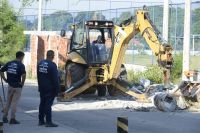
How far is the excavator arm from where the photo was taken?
69.8 feet

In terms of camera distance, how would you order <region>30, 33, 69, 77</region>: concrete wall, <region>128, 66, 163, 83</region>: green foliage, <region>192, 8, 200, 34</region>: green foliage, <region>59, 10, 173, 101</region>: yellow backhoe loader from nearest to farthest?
<region>59, 10, 173, 101</region>: yellow backhoe loader → <region>128, 66, 163, 83</region>: green foliage → <region>192, 8, 200, 34</region>: green foliage → <region>30, 33, 69, 77</region>: concrete wall

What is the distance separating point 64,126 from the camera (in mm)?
16000

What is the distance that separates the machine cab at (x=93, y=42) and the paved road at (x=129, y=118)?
3.93m

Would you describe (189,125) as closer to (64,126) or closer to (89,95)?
(64,126)

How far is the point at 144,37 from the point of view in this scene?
23.0 m

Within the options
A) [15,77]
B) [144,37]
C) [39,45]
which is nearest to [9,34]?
[39,45]

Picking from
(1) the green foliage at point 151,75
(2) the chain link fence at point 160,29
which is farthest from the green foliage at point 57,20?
(1) the green foliage at point 151,75

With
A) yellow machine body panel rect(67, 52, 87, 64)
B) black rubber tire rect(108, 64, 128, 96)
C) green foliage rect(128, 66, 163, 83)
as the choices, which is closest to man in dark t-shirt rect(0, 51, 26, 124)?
yellow machine body panel rect(67, 52, 87, 64)

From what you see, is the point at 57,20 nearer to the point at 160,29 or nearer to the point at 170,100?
the point at 160,29

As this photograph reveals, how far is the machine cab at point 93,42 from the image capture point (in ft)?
82.8

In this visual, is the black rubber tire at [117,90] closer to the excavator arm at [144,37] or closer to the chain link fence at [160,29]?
the excavator arm at [144,37]

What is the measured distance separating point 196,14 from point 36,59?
39.1ft

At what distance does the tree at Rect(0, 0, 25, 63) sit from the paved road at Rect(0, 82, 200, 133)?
20.5m

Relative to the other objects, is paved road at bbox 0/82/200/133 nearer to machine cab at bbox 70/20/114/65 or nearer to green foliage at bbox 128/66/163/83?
machine cab at bbox 70/20/114/65
